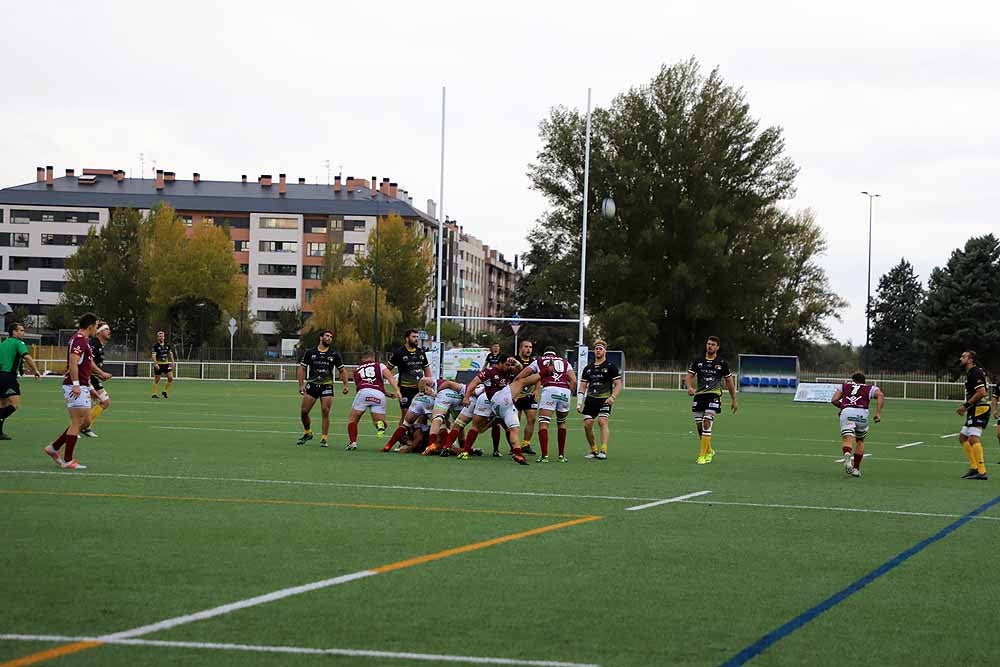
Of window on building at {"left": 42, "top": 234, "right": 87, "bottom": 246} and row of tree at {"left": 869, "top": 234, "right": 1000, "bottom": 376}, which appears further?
window on building at {"left": 42, "top": 234, "right": 87, "bottom": 246}

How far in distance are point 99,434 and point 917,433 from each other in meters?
19.9

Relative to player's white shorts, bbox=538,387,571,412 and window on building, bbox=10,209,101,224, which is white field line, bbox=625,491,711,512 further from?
window on building, bbox=10,209,101,224

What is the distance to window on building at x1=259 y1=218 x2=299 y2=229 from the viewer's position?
442ft

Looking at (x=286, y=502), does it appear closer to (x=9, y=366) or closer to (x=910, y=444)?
(x=9, y=366)

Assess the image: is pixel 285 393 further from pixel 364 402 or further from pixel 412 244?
→ pixel 412 244

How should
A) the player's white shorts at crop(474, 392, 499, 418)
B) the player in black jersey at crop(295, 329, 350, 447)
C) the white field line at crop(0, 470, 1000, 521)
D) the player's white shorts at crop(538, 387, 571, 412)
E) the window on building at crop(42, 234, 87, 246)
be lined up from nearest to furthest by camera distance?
the white field line at crop(0, 470, 1000, 521) → the player's white shorts at crop(474, 392, 499, 418) → the player's white shorts at crop(538, 387, 571, 412) → the player in black jersey at crop(295, 329, 350, 447) → the window on building at crop(42, 234, 87, 246)

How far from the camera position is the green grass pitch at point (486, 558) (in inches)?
279

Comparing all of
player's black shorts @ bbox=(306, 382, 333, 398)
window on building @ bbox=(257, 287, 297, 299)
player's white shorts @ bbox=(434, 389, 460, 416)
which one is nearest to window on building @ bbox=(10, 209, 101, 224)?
window on building @ bbox=(257, 287, 297, 299)

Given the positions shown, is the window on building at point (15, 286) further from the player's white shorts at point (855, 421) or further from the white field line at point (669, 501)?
the white field line at point (669, 501)

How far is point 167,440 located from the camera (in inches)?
915

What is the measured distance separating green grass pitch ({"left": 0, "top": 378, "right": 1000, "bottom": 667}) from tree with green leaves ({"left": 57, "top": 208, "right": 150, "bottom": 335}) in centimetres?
8640

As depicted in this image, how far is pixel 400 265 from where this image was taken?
97.0 metres

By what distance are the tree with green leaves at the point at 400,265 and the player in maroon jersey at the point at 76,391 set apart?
78920 millimetres

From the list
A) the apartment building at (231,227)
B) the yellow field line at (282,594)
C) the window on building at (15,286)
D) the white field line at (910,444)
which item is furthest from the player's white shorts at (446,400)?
the window on building at (15,286)
